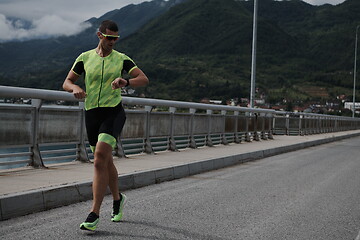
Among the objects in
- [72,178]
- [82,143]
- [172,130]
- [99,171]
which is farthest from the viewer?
[172,130]

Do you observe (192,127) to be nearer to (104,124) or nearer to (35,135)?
(35,135)

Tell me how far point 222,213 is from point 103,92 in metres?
2.15

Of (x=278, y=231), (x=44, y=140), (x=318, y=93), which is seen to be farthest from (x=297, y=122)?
(x=318, y=93)

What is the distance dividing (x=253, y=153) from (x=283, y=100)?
11045 cm

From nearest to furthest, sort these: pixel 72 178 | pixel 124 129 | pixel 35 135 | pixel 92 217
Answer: pixel 92 217 → pixel 72 178 → pixel 35 135 → pixel 124 129

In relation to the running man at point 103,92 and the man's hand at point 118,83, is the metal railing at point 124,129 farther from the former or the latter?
the man's hand at point 118,83

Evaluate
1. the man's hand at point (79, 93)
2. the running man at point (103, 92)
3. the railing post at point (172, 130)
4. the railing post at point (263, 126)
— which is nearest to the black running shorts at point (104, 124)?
the running man at point (103, 92)

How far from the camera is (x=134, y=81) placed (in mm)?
4938

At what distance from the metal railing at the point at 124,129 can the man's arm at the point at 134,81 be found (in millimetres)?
3135

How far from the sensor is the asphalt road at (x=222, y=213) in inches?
194

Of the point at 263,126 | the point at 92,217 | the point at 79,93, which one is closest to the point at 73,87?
the point at 79,93

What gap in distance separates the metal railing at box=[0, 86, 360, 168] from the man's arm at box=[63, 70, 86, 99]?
8.97ft

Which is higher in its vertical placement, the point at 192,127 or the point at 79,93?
the point at 79,93

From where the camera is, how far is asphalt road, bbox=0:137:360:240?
492 cm
